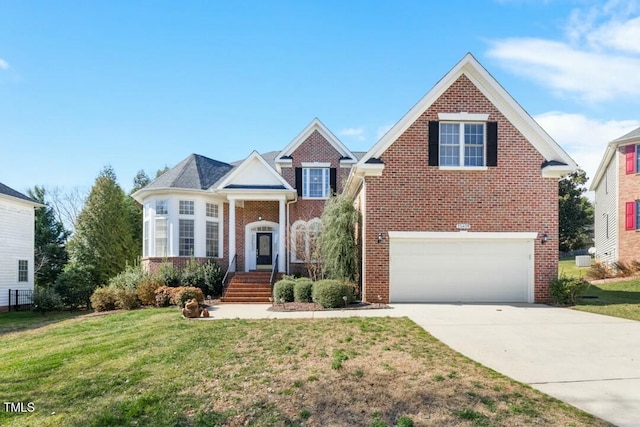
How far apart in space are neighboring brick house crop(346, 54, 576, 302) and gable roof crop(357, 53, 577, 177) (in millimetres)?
33

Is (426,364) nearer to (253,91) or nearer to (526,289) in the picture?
(526,289)

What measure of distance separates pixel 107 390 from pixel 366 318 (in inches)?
257

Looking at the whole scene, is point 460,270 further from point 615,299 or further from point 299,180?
point 299,180

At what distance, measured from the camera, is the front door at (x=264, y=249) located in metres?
20.7

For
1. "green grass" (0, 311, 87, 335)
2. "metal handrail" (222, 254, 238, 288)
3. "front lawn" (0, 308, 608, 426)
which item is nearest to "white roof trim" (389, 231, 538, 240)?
"front lawn" (0, 308, 608, 426)

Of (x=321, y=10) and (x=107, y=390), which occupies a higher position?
(x=321, y=10)

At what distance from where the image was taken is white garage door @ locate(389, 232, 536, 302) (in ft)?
47.4

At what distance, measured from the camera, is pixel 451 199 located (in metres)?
14.4

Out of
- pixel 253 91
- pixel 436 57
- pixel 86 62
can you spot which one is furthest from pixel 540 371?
pixel 86 62

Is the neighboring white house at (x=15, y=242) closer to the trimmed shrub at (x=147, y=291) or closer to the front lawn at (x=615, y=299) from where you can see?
the trimmed shrub at (x=147, y=291)

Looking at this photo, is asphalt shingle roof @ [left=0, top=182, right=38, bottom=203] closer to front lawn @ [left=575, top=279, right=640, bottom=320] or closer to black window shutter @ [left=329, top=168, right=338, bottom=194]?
black window shutter @ [left=329, top=168, right=338, bottom=194]

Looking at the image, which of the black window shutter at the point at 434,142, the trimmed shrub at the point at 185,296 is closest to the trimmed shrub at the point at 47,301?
the trimmed shrub at the point at 185,296

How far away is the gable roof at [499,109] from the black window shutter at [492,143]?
0.59m

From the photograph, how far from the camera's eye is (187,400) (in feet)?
18.5
